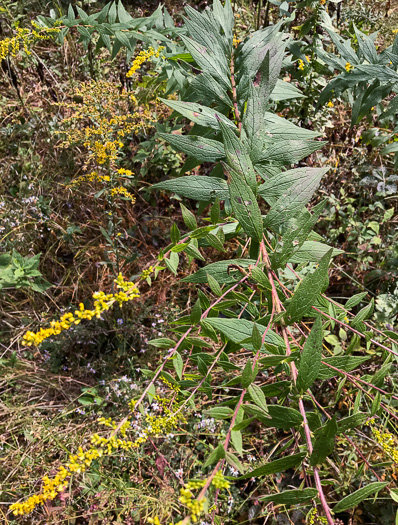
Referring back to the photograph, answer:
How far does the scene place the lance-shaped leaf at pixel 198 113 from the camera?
55.1 inches

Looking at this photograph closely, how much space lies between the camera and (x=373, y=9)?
339cm

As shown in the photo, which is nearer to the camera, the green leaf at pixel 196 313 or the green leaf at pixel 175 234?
the green leaf at pixel 196 313

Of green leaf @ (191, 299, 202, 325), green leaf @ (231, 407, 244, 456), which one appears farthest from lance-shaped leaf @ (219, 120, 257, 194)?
green leaf @ (231, 407, 244, 456)

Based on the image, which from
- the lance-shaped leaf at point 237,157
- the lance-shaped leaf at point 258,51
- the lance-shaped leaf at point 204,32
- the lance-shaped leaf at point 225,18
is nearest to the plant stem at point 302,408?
the lance-shaped leaf at point 237,157

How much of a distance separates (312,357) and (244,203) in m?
0.46

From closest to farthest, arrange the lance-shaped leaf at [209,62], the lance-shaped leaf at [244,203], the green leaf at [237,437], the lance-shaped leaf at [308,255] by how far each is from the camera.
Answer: the green leaf at [237,437]
the lance-shaped leaf at [244,203]
the lance-shaped leaf at [308,255]
the lance-shaped leaf at [209,62]

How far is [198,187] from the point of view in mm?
1354

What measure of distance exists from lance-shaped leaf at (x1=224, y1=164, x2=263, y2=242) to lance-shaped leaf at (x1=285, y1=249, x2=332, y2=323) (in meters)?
0.23

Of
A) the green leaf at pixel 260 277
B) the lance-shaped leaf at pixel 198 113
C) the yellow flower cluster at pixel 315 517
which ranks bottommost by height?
the yellow flower cluster at pixel 315 517

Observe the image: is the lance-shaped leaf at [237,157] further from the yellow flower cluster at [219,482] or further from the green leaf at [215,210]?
the yellow flower cluster at [219,482]

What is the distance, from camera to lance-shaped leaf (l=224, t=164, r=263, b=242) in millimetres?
1110

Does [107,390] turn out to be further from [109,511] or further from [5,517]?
[5,517]

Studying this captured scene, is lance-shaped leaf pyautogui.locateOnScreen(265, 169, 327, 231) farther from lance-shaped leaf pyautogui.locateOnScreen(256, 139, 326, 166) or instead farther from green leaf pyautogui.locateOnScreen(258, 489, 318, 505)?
green leaf pyautogui.locateOnScreen(258, 489, 318, 505)

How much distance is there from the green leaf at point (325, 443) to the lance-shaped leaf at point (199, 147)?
942 millimetres
